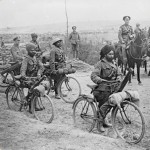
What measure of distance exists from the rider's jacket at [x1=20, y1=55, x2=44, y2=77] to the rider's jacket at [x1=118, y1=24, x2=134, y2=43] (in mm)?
5946

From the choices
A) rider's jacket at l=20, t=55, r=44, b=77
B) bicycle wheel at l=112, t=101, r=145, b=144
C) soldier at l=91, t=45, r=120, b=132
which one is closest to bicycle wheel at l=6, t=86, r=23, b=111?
rider's jacket at l=20, t=55, r=44, b=77

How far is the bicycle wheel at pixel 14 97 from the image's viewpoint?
801 centimetres

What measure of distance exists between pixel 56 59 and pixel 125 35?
5096 millimetres

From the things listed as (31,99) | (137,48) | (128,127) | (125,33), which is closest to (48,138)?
(128,127)

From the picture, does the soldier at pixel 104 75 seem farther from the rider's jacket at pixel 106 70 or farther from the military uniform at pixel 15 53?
the military uniform at pixel 15 53

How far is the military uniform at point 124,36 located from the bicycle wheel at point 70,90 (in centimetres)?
438

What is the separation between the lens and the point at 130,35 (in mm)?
13062

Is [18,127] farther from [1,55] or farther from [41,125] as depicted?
[1,55]

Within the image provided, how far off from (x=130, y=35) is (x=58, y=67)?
5056mm

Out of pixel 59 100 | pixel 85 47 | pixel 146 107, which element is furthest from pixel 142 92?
pixel 85 47

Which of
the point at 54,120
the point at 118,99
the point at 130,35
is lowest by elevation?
the point at 54,120

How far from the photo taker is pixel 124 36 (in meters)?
13.3

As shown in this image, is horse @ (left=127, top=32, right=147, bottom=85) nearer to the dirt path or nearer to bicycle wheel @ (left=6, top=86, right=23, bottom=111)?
the dirt path

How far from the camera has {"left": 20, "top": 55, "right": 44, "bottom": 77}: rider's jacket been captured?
7686 mm
